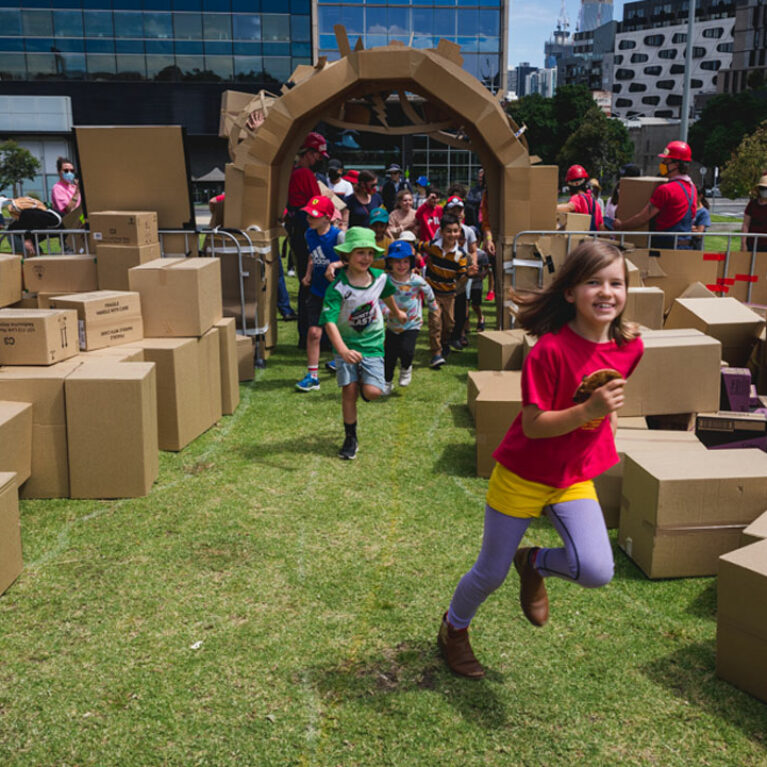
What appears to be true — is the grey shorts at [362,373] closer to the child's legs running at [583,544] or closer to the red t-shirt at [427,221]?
the child's legs running at [583,544]

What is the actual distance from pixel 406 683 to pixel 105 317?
3.97 metres

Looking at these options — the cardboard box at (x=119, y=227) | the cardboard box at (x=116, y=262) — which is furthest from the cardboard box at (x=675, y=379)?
the cardboard box at (x=119, y=227)

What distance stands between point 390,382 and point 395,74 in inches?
126

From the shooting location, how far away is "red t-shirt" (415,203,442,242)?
11680 mm

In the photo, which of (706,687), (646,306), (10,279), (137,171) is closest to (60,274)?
(10,279)

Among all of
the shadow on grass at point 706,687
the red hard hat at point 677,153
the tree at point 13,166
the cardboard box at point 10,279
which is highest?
the tree at point 13,166

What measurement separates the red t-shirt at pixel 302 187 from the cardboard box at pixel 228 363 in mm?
2934

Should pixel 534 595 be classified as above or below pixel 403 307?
below

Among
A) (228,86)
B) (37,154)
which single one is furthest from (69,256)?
(37,154)

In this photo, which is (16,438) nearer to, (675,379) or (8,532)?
(8,532)

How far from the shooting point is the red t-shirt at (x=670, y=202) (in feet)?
30.8

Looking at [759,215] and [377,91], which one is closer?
[377,91]

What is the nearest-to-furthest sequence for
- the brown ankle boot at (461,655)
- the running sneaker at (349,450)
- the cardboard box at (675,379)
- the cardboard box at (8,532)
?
the brown ankle boot at (461,655), the cardboard box at (8,532), the cardboard box at (675,379), the running sneaker at (349,450)

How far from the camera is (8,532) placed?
14.6 ft
